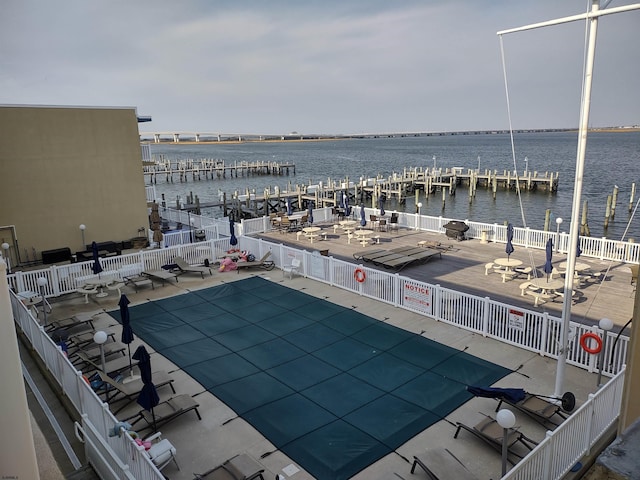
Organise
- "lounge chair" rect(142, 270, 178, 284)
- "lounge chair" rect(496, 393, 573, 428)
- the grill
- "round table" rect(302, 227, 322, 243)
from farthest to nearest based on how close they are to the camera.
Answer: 1. "round table" rect(302, 227, 322, 243)
2. the grill
3. "lounge chair" rect(142, 270, 178, 284)
4. "lounge chair" rect(496, 393, 573, 428)

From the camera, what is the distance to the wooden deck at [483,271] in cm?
1463

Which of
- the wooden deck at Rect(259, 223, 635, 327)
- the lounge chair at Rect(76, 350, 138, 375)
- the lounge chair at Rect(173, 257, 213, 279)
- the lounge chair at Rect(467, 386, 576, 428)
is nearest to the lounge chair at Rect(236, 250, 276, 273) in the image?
the lounge chair at Rect(173, 257, 213, 279)

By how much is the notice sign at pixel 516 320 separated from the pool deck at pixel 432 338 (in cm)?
60

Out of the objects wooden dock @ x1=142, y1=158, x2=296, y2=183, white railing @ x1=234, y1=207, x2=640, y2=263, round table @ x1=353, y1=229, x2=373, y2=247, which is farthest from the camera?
wooden dock @ x1=142, y1=158, x2=296, y2=183

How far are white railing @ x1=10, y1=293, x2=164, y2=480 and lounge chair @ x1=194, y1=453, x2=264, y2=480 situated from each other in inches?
39.3

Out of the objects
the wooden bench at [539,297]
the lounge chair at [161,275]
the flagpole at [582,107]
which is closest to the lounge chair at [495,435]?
the flagpole at [582,107]

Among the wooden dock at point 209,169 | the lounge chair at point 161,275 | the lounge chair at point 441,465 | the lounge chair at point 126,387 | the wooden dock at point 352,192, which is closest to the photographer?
the lounge chair at point 441,465

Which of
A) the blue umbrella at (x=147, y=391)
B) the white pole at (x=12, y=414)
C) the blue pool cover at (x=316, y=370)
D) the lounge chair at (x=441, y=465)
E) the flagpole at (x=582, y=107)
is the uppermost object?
the flagpole at (x=582, y=107)

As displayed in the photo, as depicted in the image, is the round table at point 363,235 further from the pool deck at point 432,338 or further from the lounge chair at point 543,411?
the lounge chair at point 543,411

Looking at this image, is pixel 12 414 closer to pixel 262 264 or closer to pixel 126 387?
pixel 126 387

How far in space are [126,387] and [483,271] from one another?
13795 millimetres

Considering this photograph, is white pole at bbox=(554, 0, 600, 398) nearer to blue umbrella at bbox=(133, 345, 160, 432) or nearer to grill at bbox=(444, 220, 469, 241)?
blue umbrella at bbox=(133, 345, 160, 432)

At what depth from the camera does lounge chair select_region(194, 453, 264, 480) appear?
7441mm

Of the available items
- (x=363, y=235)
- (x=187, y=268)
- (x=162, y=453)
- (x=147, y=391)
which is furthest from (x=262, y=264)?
(x=162, y=453)
